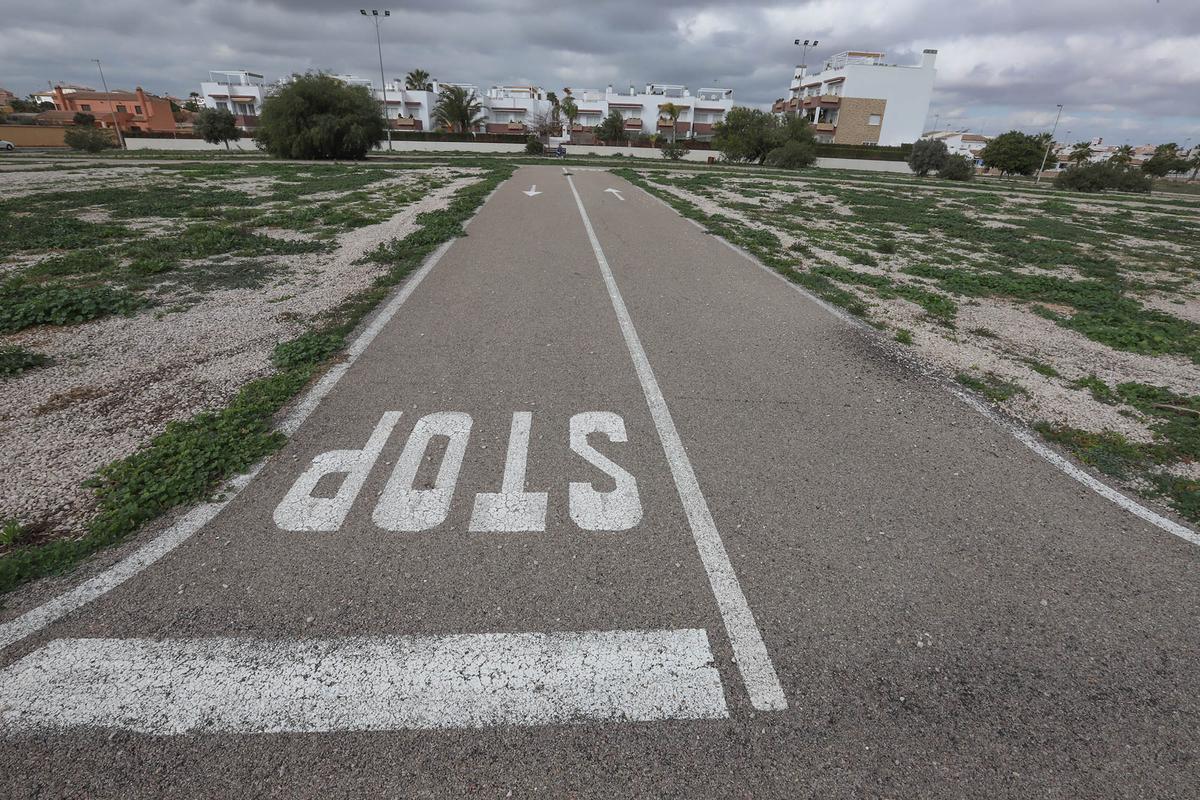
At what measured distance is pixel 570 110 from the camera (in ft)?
325

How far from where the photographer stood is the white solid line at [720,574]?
259 centimetres

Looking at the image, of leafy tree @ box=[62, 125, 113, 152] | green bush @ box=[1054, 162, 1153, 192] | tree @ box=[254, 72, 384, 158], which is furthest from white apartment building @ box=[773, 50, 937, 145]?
leafy tree @ box=[62, 125, 113, 152]

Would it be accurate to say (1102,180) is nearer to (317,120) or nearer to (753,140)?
(753,140)

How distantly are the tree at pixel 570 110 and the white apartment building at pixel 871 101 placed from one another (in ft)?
121

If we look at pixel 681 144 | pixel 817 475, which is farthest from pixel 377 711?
pixel 681 144

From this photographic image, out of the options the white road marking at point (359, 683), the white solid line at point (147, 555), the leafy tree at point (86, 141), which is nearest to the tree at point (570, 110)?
the leafy tree at point (86, 141)

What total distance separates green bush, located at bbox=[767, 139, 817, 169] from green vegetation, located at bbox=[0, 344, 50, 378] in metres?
53.2

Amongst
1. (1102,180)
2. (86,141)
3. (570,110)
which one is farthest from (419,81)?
(1102,180)

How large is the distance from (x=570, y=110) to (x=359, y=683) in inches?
4281

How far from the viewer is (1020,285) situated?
980 cm

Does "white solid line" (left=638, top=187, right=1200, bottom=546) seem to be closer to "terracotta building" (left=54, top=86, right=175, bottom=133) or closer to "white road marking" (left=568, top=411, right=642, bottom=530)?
"white road marking" (left=568, top=411, right=642, bottom=530)

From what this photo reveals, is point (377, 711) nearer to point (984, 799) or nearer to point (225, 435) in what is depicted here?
point (984, 799)

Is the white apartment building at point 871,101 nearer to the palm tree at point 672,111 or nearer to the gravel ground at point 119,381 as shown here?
the palm tree at point 672,111

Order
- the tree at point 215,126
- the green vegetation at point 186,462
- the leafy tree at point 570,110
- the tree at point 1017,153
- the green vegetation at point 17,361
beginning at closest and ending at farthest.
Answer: the green vegetation at point 186,462 → the green vegetation at point 17,361 → the tree at point 215,126 → the tree at point 1017,153 → the leafy tree at point 570,110
